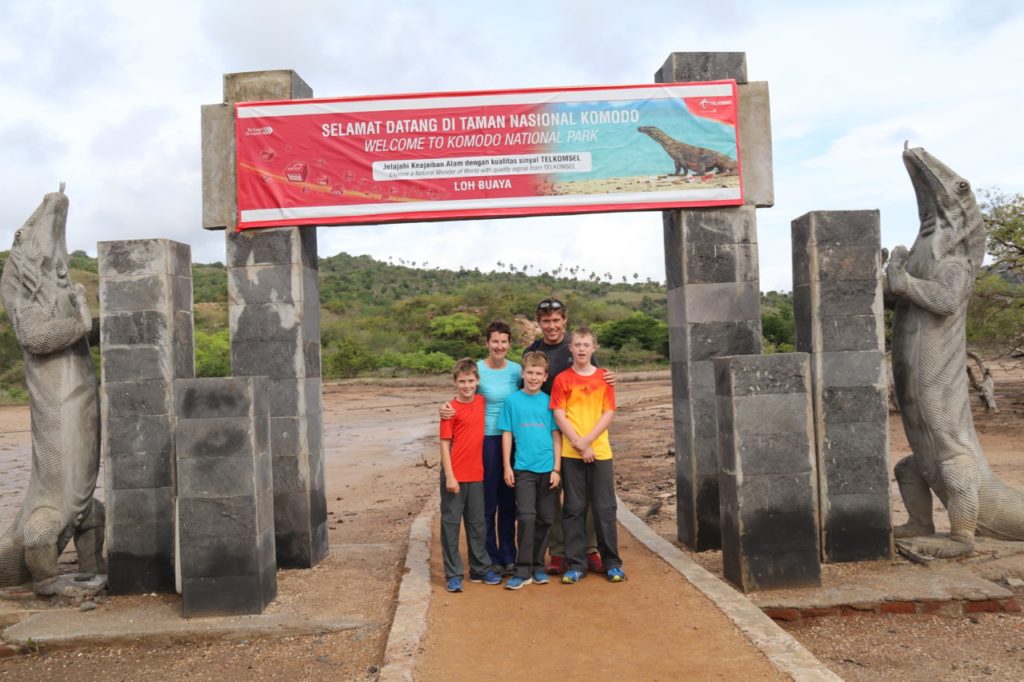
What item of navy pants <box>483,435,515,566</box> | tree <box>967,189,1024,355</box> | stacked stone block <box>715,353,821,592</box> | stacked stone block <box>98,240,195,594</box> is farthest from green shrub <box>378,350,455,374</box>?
stacked stone block <box>715,353,821,592</box>

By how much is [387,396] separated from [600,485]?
69.7ft

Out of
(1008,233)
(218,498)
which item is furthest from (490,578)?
(1008,233)

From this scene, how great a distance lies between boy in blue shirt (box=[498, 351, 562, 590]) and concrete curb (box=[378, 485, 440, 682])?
0.62 m

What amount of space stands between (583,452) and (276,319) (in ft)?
9.06

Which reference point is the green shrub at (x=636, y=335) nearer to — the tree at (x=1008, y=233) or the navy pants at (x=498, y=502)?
the tree at (x=1008, y=233)

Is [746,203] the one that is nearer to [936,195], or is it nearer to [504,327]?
[936,195]

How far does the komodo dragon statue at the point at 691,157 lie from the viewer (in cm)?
655

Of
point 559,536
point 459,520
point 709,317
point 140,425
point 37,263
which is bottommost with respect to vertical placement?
point 559,536

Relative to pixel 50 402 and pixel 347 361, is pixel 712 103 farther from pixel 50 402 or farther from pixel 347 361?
pixel 347 361

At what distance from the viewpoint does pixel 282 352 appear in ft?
21.1

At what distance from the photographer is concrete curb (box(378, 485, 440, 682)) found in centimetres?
406

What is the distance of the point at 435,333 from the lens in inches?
1501

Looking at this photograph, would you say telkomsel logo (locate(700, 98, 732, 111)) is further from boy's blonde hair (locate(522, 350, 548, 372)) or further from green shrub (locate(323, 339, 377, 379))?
green shrub (locate(323, 339, 377, 379))

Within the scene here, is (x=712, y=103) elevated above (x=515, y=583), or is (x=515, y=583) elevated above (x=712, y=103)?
(x=712, y=103)
